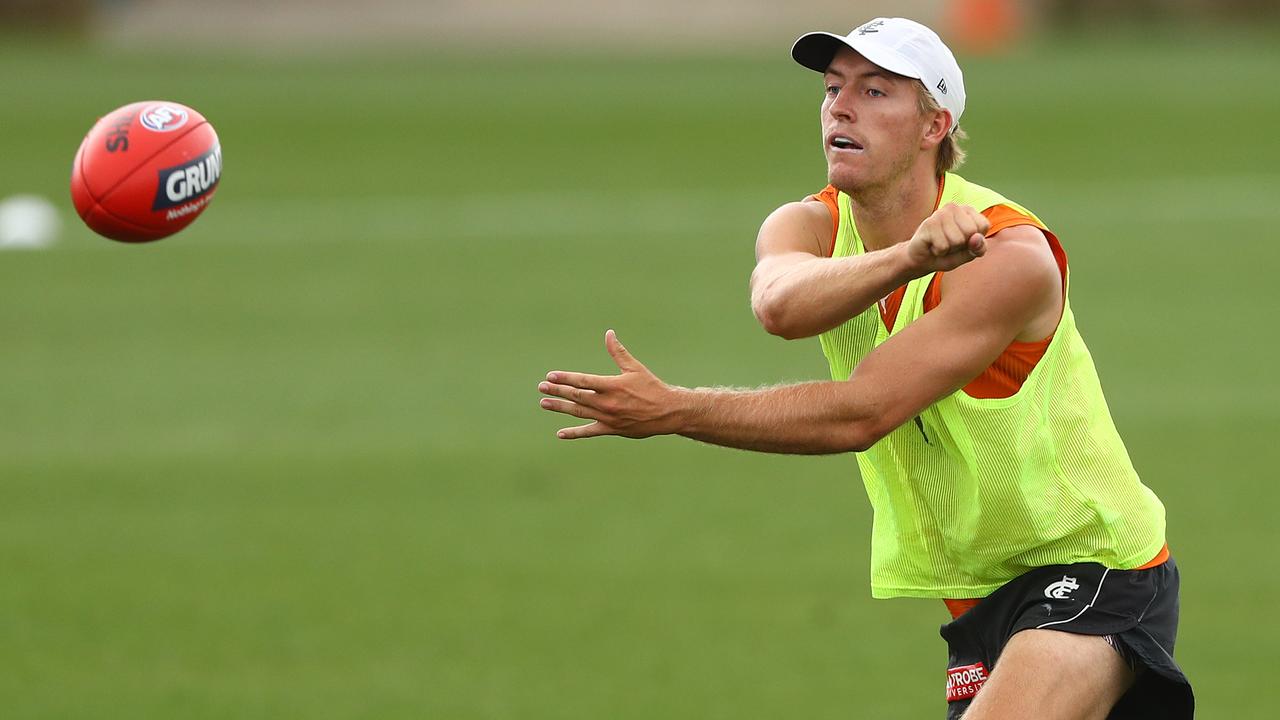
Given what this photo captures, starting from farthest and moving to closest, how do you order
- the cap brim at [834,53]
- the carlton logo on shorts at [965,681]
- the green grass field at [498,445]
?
the green grass field at [498,445] → the carlton logo on shorts at [965,681] → the cap brim at [834,53]

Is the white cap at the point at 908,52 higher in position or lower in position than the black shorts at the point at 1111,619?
higher

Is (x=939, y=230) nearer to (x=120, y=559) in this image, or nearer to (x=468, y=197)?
(x=120, y=559)

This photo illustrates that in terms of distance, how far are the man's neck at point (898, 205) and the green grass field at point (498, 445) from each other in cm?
305

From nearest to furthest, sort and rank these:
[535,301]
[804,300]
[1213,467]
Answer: [804,300]
[1213,467]
[535,301]

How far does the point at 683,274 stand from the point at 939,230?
598 inches

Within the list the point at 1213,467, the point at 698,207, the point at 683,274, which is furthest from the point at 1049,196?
the point at 1213,467

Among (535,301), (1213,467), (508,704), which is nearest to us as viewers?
(508,704)

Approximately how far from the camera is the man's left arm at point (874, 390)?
584 centimetres

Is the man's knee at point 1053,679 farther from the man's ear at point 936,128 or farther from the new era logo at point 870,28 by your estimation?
the new era logo at point 870,28

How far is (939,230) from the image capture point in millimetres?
5535

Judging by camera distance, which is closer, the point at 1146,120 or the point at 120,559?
the point at 120,559

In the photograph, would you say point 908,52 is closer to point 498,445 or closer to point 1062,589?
point 1062,589


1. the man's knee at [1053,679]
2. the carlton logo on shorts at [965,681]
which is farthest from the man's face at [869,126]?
the carlton logo on shorts at [965,681]

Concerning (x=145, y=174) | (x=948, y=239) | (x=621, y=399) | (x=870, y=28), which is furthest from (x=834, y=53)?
(x=145, y=174)
